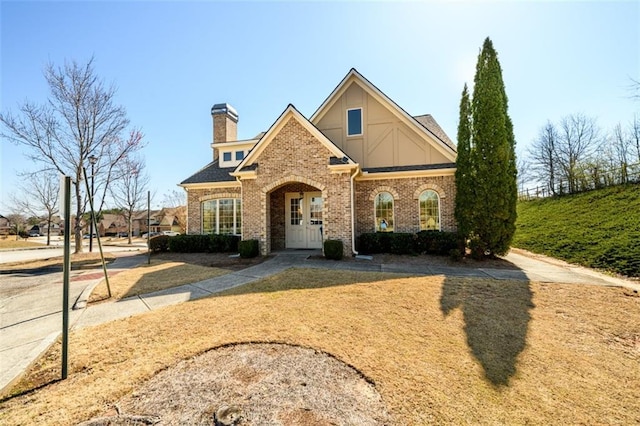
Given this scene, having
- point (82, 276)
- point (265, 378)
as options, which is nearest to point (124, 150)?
point (82, 276)

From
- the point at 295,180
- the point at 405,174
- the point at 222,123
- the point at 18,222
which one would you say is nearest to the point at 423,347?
the point at 295,180

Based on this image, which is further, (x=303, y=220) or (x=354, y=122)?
(x=354, y=122)

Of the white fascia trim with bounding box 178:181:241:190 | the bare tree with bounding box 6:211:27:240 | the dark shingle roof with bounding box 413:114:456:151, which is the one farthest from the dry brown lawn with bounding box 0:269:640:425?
the bare tree with bounding box 6:211:27:240

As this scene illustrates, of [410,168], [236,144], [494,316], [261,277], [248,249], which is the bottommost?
[494,316]

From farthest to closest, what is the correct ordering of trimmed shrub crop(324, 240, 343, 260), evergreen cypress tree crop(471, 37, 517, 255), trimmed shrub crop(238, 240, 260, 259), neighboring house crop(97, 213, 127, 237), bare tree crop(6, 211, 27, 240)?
neighboring house crop(97, 213, 127, 237) < bare tree crop(6, 211, 27, 240) < trimmed shrub crop(238, 240, 260, 259) < trimmed shrub crop(324, 240, 343, 260) < evergreen cypress tree crop(471, 37, 517, 255)

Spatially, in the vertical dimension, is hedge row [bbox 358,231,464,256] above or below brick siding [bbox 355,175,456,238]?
below

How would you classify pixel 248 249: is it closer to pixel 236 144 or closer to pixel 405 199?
pixel 405 199

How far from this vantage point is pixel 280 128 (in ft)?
38.1

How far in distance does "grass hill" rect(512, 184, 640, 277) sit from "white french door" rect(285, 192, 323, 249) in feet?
35.5

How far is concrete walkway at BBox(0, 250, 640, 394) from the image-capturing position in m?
4.32

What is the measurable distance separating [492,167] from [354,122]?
23.3ft

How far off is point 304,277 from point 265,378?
183 inches

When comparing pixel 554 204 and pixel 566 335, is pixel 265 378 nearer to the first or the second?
pixel 566 335

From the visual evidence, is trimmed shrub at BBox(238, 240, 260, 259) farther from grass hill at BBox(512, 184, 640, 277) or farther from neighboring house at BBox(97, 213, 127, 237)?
neighboring house at BBox(97, 213, 127, 237)
